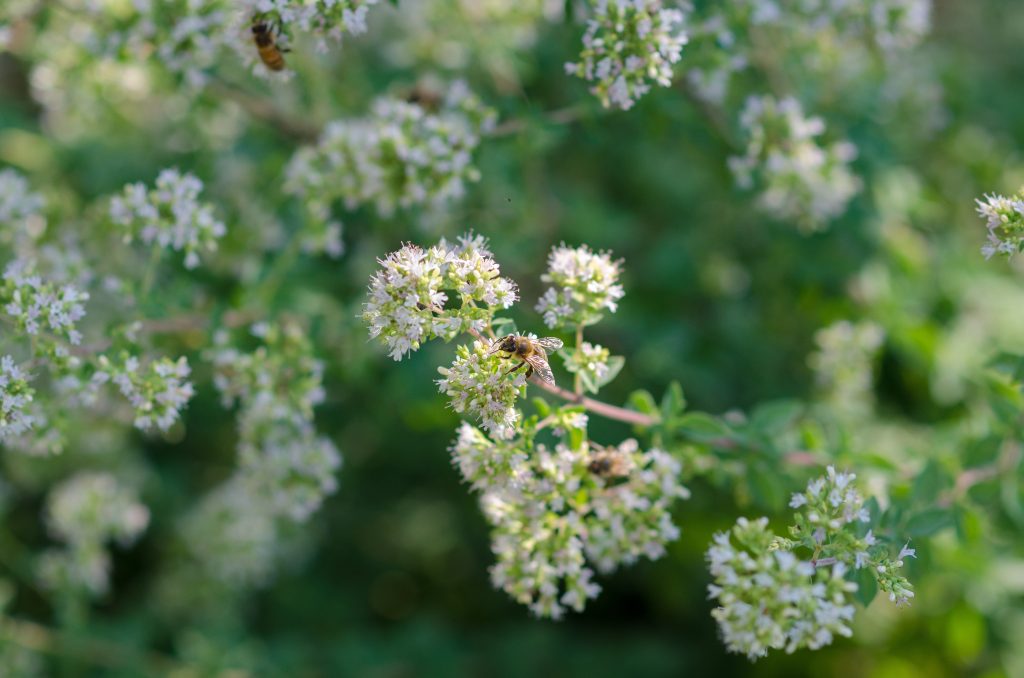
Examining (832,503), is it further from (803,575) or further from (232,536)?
(232,536)

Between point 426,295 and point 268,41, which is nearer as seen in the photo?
point 426,295

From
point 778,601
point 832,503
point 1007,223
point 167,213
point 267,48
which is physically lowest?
point 778,601

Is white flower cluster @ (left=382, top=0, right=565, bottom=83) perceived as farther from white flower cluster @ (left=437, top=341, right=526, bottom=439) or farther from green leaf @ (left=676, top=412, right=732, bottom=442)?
white flower cluster @ (left=437, top=341, right=526, bottom=439)

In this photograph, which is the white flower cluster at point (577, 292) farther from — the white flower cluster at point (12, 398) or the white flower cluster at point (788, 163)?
the white flower cluster at point (12, 398)

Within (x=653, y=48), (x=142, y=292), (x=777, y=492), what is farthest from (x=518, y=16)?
(x=777, y=492)

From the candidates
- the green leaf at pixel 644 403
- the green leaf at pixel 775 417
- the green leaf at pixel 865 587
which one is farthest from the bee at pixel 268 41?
the green leaf at pixel 865 587

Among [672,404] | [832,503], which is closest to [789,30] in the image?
[672,404]

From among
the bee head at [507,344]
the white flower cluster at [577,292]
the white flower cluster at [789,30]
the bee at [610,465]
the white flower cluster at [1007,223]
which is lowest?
the bee at [610,465]
